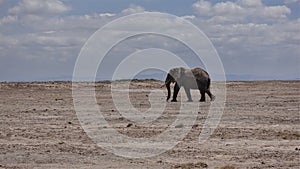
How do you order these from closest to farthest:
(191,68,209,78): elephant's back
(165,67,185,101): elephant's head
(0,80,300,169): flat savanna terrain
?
(0,80,300,169): flat savanna terrain, (165,67,185,101): elephant's head, (191,68,209,78): elephant's back

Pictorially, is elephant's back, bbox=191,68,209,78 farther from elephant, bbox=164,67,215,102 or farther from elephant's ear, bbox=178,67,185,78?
elephant's ear, bbox=178,67,185,78

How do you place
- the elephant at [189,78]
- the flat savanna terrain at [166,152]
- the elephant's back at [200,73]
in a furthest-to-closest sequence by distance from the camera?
the elephant's back at [200,73]
the elephant at [189,78]
the flat savanna terrain at [166,152]

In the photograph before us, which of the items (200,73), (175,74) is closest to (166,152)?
(175,74)

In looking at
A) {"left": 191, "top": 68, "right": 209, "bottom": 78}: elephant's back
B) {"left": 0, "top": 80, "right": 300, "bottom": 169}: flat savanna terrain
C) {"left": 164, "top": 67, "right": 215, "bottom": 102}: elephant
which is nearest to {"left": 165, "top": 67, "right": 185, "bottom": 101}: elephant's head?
{"left": 164, "top": 67, "right": 215, "bottom": 102}: elephant

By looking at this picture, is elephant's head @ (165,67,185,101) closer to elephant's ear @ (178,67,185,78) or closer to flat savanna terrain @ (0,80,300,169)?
elephant's ear @ (178,67,185,78)

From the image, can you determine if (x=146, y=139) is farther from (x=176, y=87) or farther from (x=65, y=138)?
(x=176, y=87)

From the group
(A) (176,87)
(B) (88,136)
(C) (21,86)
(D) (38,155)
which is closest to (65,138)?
(B) (88,136)

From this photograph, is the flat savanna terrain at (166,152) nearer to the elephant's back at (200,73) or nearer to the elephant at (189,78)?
the elephant at (189,78)

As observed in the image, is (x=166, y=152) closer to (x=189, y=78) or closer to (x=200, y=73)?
(x=189, y=78)

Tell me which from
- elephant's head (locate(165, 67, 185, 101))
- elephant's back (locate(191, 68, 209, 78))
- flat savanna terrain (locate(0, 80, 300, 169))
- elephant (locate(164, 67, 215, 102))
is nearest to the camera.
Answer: flat savanna terrain (locate(0, 80, 300, 169))

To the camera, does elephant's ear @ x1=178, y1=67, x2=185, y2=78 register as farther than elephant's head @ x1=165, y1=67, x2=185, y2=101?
Yes

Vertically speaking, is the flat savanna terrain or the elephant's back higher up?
the elephant's back

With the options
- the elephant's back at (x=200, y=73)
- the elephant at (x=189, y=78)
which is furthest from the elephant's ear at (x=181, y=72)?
the elephant's back at (x=200, y=73)

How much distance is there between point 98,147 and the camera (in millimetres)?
19234
